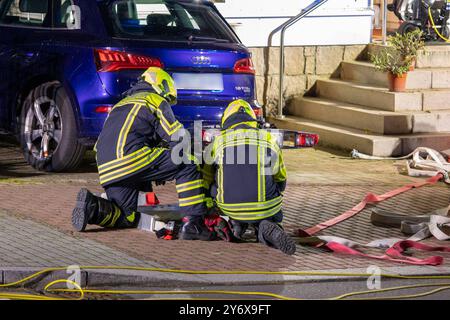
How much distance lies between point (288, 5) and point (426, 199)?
5.40 metres

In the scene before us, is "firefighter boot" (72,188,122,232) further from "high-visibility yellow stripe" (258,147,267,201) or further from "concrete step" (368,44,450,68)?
"concrete step" (368,44,450,68)

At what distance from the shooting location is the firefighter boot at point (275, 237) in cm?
949

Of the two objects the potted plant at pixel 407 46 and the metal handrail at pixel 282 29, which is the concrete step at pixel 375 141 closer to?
the metal handrail at pixel 282 29

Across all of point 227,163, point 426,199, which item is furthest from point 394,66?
point 227,163

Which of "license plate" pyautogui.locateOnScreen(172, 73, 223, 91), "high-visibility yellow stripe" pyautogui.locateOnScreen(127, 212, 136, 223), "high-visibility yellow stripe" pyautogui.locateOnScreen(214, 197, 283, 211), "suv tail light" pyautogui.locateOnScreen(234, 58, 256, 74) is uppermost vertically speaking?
"suv tail light" pyautogui.locateOnScreen(234, 58, 256, 74)

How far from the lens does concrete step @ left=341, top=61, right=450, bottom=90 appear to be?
1591 centimetres

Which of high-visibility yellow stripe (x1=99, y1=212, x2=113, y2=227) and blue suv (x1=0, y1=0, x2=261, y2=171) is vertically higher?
blue suv (x1=0, y1=0, x2=261, y2=171)

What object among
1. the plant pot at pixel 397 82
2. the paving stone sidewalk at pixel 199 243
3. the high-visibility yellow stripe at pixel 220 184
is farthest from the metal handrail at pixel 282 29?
the high-visibility yellow stripe at pixel 220 184

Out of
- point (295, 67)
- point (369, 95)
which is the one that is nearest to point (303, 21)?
point (295, 67)

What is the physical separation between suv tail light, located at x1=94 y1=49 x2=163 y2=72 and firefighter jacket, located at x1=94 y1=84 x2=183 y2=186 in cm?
173

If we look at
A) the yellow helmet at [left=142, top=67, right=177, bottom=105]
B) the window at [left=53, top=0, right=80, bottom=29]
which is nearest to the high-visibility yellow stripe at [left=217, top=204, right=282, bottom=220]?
the yellow helmet at [left=142, top=67, right=177, bottom=105]

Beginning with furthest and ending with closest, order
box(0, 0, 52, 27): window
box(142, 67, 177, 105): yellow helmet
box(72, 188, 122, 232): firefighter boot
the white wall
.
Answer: the white wall
box(0, 0, 52, 27): window
box(142, 67, 177, 105): yellow helmet
box(72, 188, 122, 232): firefighter boot

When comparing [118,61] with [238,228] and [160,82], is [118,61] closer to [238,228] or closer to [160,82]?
[160,82]
